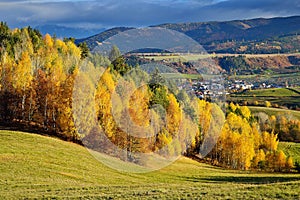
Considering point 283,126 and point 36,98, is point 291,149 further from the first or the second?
point 36,98

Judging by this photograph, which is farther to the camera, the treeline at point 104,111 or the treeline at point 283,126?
the treeline at point 283,126

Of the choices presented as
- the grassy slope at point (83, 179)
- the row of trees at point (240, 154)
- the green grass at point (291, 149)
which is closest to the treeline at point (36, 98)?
the grassy slope at point (83, 179)

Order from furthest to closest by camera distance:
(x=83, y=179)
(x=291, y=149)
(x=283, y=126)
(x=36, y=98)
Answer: (x=283, y=126) → (x=291, y=149) → (x=36, y=98) → (x=83, y=179)

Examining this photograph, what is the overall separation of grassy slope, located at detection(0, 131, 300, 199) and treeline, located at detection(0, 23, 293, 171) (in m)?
5.12

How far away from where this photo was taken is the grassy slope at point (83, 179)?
24.3 m

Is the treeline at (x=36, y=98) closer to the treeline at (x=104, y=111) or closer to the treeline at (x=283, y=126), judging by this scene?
the treeline at (x=104, y=111)

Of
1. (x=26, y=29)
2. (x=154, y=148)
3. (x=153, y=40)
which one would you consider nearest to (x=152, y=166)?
(x=154, y=148)

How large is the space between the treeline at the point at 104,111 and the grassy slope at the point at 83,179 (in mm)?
5122

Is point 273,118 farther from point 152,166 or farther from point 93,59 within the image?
point 152,166

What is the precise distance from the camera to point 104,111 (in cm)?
5434

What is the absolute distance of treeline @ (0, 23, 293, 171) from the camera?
2152 inches

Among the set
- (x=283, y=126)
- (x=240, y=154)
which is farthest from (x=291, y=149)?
(x=240, y=154)

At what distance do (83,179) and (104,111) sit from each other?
19.5 m

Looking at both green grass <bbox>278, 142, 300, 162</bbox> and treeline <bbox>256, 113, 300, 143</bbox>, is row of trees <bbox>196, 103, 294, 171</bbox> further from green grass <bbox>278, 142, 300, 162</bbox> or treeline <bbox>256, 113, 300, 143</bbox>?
treeline <bbox>256, 113, 300, 143</bbox>
